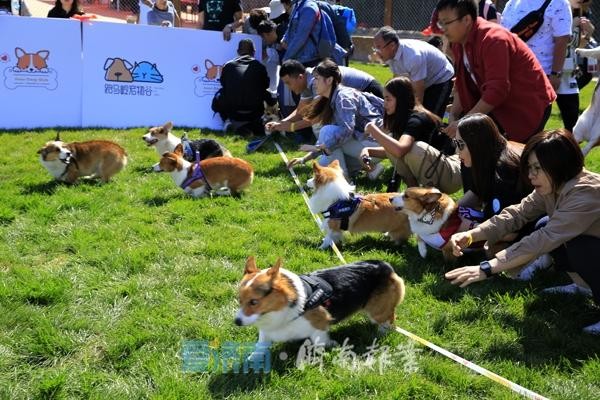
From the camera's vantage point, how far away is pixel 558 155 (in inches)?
115

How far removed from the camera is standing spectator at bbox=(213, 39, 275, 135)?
8.02 metres

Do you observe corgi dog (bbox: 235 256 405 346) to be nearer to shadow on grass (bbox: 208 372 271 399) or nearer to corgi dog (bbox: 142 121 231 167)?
shadow on grass (bbox: 208 372 271 399)

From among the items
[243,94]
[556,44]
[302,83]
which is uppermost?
[556,44]

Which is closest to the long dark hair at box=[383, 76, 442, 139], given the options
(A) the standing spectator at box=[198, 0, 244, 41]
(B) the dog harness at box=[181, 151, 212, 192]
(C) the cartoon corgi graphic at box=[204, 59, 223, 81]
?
(B) the dog harness at box=[181, 151, 212, 192]

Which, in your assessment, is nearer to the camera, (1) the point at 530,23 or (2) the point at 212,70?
Answer: (1) the point at 530,23

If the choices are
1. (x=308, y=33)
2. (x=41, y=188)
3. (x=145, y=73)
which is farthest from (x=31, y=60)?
Result: (x=308, y=33)

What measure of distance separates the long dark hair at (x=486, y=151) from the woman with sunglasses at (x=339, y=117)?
205cm

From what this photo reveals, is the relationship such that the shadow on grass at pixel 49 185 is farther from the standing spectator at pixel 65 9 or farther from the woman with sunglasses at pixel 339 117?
the standing spectator at pixel 65 9

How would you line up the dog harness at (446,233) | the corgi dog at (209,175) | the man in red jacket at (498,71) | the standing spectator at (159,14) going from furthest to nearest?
the standing spectator at (159,14)
the corgi dog at (209,175)
the man in red jacket at (498,71)
the dog harness at (446,233)

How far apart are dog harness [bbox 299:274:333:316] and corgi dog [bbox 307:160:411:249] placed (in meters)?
1.43

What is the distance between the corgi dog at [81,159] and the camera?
561 cm

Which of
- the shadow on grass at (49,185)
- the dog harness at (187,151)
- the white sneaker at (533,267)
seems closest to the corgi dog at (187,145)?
the dog harness at (187,151)

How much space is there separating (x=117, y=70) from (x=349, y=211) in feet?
17.9

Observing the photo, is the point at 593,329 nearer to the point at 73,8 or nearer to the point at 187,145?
the point at 187,145
